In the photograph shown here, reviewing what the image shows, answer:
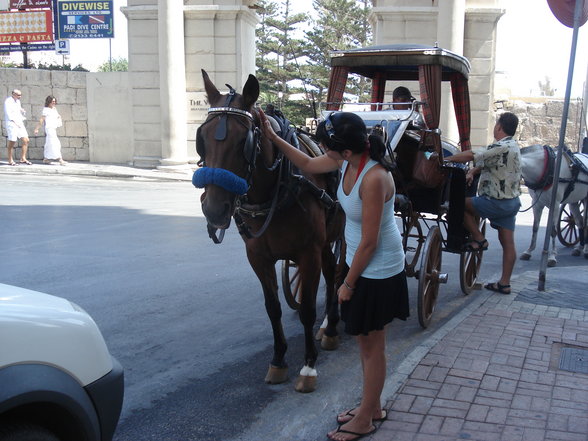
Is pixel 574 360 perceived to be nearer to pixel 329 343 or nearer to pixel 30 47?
pixel 329 343

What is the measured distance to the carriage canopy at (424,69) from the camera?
5816mm

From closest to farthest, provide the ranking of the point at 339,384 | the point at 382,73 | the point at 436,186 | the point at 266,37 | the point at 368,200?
the point at 368,200 → the point at 339,384 → the point at 436,186 → the point at 382,73 → the point at 266,37

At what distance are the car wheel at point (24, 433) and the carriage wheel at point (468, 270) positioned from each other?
4.91m

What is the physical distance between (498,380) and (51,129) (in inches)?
665

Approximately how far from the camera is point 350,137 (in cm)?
348

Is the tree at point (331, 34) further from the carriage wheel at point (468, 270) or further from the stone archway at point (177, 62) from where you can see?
the carriage wheel at point (468, 270)

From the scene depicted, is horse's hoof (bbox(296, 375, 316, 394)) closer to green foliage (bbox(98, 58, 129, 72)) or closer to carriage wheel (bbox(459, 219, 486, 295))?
carriage wheel (bbox(459, 219, 486, 295))

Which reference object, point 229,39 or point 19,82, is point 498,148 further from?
point 19,82

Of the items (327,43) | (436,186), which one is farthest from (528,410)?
(327,43)

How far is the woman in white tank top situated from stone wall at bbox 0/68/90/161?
17912 millimetres

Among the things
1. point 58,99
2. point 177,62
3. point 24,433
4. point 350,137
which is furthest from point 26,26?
point 24,433

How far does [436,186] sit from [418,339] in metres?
1.53

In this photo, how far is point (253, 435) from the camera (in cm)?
373

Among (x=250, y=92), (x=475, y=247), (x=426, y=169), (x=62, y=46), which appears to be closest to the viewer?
(x=250, y=92)
